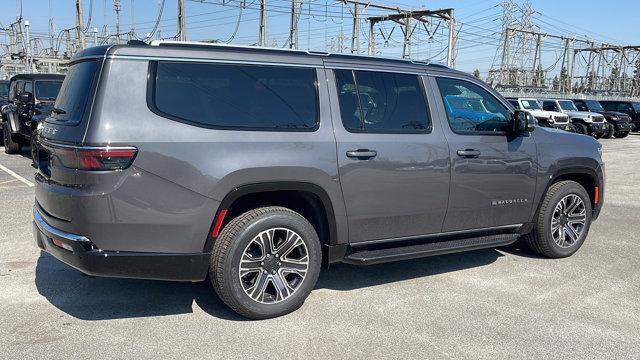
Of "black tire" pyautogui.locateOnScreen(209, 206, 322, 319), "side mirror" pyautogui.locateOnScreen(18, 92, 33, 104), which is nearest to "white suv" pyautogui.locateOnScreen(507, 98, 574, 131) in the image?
"side mirror" pyautogui.locateOnScreen(18, 92, 33, 104)

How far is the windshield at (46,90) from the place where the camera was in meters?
12.2

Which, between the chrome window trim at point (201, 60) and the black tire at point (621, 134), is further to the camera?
the black tire at point (621, 134)

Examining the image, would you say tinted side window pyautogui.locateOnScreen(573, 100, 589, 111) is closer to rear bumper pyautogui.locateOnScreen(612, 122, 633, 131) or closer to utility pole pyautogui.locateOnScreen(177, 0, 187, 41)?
rear bumper pyautogui.locateOnScreen(612, 122, 633, 131)

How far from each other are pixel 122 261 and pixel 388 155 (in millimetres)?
2105

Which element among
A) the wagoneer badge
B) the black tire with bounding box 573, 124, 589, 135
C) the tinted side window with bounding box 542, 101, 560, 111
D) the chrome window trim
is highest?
the tinted side window with bounding box 542, 101, 560, 111

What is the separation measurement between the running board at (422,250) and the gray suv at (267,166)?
16 millimetres

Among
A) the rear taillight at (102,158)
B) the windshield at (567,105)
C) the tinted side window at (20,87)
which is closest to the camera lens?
the rear taillight at (102,158)

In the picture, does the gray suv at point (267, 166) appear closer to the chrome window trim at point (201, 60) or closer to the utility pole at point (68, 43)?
the chrome window trim at point (201, 60)

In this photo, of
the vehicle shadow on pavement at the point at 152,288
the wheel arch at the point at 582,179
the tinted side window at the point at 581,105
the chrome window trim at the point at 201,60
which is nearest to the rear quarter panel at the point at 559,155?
the wheel arch at the point at 582,179

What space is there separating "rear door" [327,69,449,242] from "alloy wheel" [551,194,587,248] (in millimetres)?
1641

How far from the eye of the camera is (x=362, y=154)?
4219 millimetres

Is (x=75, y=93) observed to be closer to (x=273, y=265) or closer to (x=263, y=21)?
(x=273, y=265)

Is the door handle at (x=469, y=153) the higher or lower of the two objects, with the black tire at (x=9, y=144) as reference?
higher

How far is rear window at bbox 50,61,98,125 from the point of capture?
11.9ft
